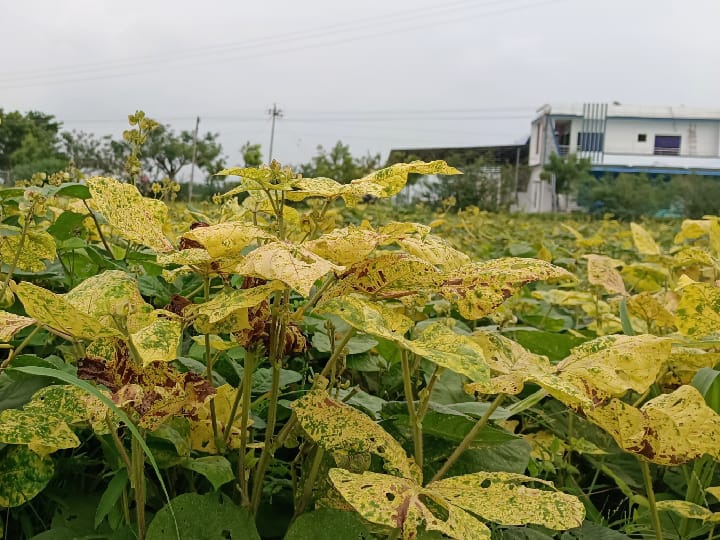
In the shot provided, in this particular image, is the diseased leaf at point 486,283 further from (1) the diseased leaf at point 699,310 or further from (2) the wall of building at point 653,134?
(2) the wall of building at point 653,134

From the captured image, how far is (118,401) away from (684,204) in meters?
21.9

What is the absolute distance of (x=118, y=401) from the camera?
502 mm

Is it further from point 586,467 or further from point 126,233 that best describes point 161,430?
point 586,467

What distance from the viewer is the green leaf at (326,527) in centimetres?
61

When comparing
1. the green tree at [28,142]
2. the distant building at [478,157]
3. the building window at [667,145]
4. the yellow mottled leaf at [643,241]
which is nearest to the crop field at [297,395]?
the yellow mottled leaf at [643,241]

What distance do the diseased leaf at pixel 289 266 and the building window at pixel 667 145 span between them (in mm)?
45815

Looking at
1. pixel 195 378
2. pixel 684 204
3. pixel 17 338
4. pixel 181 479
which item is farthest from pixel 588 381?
pixel 684 204

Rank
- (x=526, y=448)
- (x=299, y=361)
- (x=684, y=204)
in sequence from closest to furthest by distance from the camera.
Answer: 1. (x=526, y=448)
2. (x=299, y=361)
3. (x=684, y=204)

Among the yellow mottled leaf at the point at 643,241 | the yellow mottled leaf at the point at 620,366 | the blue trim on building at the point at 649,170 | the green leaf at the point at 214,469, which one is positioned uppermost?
the blue trim on building at the point at 649,170

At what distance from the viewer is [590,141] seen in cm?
4225

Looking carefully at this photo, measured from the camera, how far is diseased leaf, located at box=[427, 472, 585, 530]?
50cm

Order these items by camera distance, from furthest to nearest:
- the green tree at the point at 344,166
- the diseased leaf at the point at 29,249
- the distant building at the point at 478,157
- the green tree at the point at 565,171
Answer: the green tree at the point at 565,171 → the distant building at the point at 478,157 → the green tree at the point at 344,166 → the diseased leaf at the point at 29,249

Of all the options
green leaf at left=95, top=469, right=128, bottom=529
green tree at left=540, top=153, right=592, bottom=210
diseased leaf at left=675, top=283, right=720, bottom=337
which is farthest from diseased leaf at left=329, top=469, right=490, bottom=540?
green tree at left=540, top=153, right=592, bottom=210

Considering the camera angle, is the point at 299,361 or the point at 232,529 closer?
the point at 232,529
